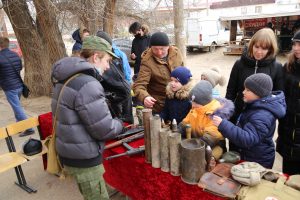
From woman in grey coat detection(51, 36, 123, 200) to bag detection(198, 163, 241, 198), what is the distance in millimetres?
703

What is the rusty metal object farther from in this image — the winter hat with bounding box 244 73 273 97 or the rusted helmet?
the rusted helmet

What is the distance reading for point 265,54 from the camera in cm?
238

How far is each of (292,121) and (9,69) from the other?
4265 mm

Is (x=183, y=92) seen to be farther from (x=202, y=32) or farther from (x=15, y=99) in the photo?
(x=202, y=32)

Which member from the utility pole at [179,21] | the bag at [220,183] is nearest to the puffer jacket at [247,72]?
the bag at [220,183]

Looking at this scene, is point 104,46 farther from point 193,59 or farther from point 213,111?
point 193,59

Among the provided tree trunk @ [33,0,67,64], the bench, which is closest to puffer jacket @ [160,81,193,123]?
the bench

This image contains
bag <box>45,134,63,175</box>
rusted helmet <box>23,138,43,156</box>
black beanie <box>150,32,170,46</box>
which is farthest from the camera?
rusted helmet <box>23,138,43,156</box>

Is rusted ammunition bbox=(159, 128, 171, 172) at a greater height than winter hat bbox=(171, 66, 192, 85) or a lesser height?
lesser

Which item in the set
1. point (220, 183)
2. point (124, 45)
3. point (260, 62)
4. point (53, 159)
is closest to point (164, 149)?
point (220, 183)

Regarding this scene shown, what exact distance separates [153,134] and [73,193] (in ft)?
5.84

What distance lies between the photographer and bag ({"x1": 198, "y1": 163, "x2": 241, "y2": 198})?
5.00ft

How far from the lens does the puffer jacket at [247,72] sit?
2412 mm

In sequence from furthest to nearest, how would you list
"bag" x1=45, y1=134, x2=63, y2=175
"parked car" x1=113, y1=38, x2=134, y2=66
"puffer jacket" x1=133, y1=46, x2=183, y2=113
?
"parked car" x1=113, y1=38, x2=134, y2=66
"puffer jacket" x1=133, y1=46, x2=183, y2=113
"bag" x1=45, y1=134, x2=63, y2=175
